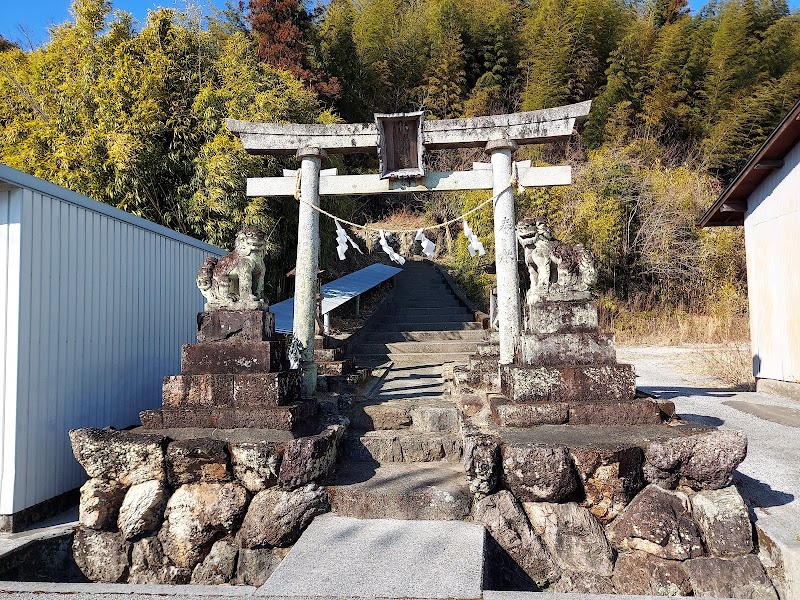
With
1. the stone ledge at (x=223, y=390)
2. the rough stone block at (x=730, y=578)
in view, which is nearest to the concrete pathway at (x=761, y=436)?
the rough stone block at (x=730, y=578)

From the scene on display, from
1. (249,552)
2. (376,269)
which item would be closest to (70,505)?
(249,552)

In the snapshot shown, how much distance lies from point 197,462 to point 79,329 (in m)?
1.84

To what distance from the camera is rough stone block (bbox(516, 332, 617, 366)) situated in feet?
15.2

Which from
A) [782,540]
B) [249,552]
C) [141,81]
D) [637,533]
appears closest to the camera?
[782,540]

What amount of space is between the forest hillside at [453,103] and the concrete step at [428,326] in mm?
2453

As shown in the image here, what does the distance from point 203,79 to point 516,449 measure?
10.3 m

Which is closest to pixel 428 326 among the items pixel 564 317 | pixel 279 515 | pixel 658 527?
pixel 564 317

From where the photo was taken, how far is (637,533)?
3520 mm

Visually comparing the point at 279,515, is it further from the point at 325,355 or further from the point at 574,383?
the point at 325,355

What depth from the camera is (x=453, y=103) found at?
73.5ft

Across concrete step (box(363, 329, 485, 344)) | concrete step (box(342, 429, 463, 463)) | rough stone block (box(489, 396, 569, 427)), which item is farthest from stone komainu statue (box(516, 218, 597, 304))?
concrete step (box(363, 329, 485, 344))

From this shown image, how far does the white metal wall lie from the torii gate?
177 inches

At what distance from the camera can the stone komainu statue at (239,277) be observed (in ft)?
15.7

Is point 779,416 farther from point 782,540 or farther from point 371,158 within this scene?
point 371,158
